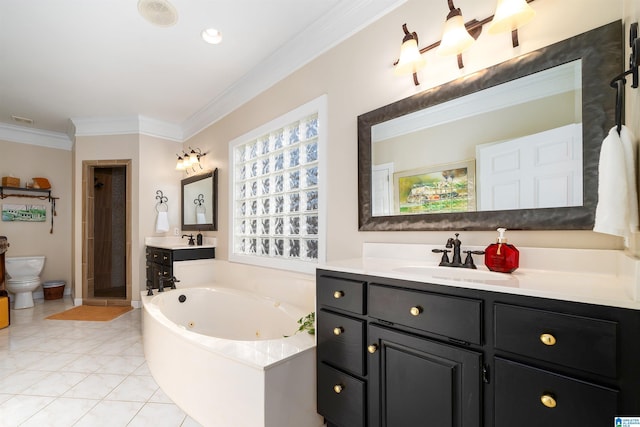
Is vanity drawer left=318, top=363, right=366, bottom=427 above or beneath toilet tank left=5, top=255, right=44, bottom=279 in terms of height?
beneath

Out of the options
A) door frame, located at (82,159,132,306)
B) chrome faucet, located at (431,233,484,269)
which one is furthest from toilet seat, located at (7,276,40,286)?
chrome faucet, located at (431,233,484,269)

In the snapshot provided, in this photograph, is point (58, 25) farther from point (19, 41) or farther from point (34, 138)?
point (34, 138)

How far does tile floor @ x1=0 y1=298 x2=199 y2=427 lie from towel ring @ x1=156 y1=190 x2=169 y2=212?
1583mm

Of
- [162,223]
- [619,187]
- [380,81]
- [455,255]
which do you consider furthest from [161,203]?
[619,187]

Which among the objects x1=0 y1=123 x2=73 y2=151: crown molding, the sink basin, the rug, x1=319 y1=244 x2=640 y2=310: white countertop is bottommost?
the rug

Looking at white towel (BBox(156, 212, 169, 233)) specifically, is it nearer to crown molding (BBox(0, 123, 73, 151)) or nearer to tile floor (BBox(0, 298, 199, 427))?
tile floor (BBox(0, 298, 199, 427))

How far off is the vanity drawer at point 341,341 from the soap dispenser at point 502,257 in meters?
0.60

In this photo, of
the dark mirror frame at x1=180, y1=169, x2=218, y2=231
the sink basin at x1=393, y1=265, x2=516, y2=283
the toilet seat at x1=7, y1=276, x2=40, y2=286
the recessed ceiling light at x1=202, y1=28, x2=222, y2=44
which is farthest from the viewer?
the toilet seat at x1=7, y1=276, x2=40, y2=286

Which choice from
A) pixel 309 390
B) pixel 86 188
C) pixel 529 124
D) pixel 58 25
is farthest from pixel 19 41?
pixel 529 124

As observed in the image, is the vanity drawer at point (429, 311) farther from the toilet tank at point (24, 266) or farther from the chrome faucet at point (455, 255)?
the toilet tank at point (24, 266)

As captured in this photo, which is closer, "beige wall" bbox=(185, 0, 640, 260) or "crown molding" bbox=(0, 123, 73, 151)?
"beige wall" bbox=(185, 0, 640, 260)

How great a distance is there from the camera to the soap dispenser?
1.16m

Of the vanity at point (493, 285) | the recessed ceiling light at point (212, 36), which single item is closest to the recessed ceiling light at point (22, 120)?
the recessed ceiling light at point (212, 36)

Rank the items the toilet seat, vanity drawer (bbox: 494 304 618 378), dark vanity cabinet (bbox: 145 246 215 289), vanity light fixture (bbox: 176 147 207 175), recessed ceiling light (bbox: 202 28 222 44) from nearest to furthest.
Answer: vanity drawer (bbox: 494 304 618 378) → recessed ceiling light (bbox: 202 28 222 44) → dark vanity cabinet (bbox: 145 246 215 289) → vanity light fixture (bbox: 176 147 207 175) → the toilet seat
